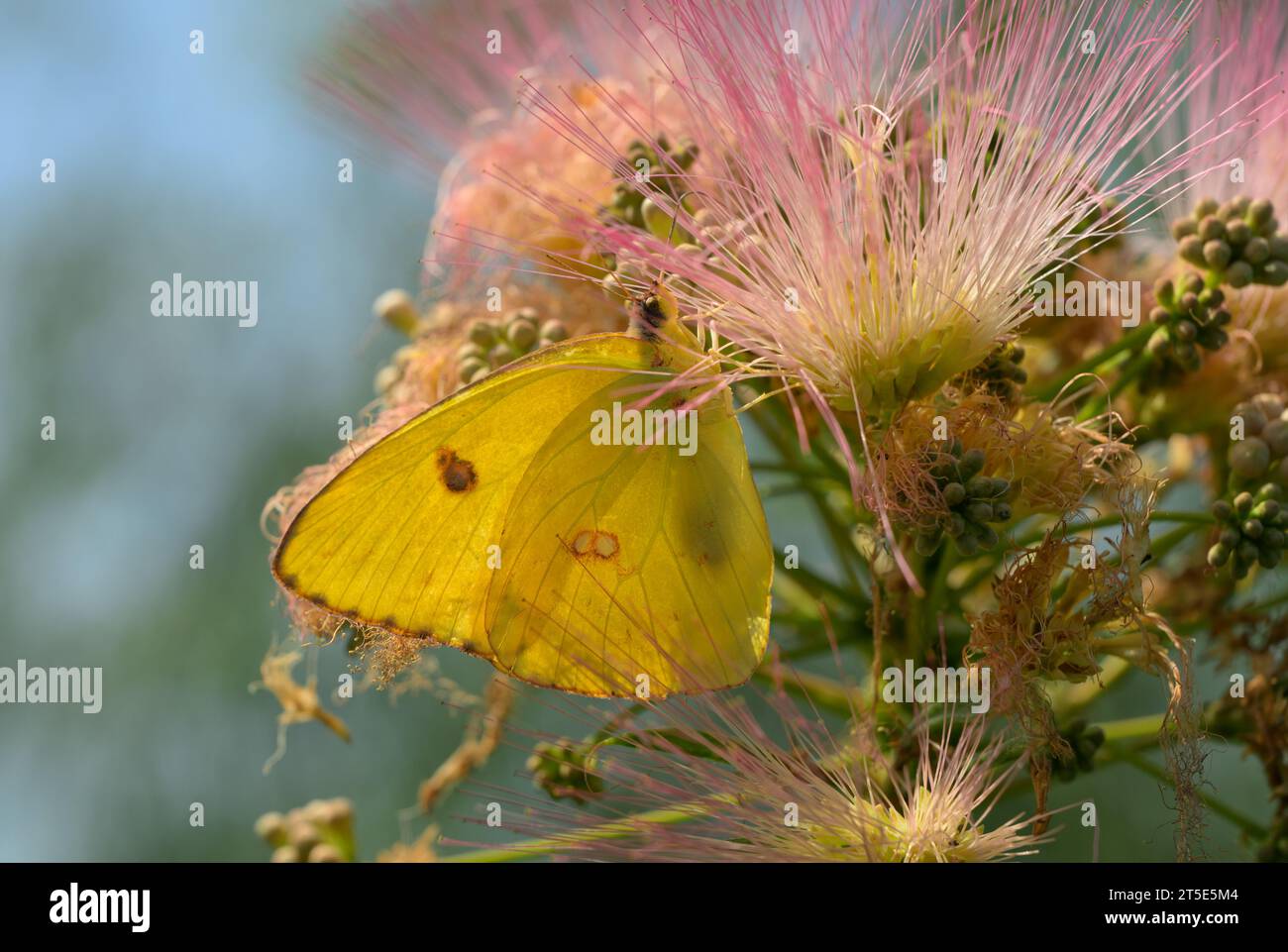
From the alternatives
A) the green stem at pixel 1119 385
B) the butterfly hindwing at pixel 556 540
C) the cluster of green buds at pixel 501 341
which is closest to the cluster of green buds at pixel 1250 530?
the green stem at pixel 1119 385

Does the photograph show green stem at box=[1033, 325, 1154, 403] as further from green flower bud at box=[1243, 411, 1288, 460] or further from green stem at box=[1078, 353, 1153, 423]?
green flower bud at box=[1243, 411, 1288, 460]

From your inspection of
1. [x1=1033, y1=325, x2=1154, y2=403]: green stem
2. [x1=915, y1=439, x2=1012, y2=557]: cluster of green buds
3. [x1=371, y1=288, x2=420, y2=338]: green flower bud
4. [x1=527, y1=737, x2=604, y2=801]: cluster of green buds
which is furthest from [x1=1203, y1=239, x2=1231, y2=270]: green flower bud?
[x1=371, y1=288, x2=420, y2=338]: green flower bud

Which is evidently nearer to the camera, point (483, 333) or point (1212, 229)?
point (1212, 229)

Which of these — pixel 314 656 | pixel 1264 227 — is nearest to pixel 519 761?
pixel 314 656

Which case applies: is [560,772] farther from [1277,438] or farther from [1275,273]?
[1275,273]

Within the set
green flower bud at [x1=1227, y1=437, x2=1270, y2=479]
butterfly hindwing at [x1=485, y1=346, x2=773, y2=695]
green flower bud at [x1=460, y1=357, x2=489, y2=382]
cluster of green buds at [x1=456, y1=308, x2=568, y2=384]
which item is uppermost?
cluster of green buds at [x1=456, y1=308, x2=568, y2=384]

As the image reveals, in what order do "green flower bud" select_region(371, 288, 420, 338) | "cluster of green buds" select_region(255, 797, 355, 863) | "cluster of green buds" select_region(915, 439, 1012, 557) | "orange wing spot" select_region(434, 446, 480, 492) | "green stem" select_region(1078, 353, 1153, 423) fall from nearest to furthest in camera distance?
"cluster of green buds" select_region(915, 439, 1012, 557) → "orange wing spot" select_region(434, 446, 480, 492) → "green stem" select_region(1078, 353, 1153, 423) → "cluster of green buds" select_region(255, 797, 355, 863) → "green flower bud" select_region(371, 288, 420, 338)

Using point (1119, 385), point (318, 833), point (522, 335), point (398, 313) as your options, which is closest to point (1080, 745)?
point (1119, 385)
